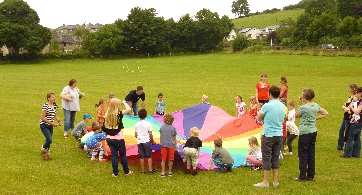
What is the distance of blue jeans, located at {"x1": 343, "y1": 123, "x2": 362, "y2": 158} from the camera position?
31.2ft

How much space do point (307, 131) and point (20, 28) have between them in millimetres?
61214

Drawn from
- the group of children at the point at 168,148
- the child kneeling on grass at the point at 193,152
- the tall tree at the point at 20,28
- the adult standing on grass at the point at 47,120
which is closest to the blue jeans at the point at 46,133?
→ the adult standing on grass at the point at 47,120

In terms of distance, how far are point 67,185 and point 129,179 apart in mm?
1263

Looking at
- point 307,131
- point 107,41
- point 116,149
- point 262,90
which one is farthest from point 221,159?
point 107,41

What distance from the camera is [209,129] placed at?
1152cm

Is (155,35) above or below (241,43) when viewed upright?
above

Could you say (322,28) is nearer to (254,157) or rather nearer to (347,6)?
(347,6)

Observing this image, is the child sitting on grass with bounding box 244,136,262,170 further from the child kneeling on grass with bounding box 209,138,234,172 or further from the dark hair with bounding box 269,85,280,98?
the dark hair with bounding box 269,85,280,98

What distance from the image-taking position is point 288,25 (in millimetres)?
88938

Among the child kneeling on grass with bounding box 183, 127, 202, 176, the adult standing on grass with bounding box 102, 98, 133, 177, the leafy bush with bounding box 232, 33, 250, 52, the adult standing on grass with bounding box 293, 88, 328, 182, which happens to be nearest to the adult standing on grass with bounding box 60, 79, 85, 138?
the adult standing on grass with bounding box 102, 98, 133, 177

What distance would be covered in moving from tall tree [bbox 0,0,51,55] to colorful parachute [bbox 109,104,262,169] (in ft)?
178

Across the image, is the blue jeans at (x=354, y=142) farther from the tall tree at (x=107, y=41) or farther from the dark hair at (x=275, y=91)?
the tall tree at (x=107, y=41)

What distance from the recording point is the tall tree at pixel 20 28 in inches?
2362

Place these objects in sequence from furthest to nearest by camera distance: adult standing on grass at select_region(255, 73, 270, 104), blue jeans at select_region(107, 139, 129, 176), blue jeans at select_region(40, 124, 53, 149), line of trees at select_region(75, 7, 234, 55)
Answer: line of trees at select_region(75, 7, 234, 55) < adult standing on grass at select_region(255, 73, 270, 104) < blue jeans at select_region(40, 124, 53, 149) < blue jeans at select_region(107, 139, 129, 176)
